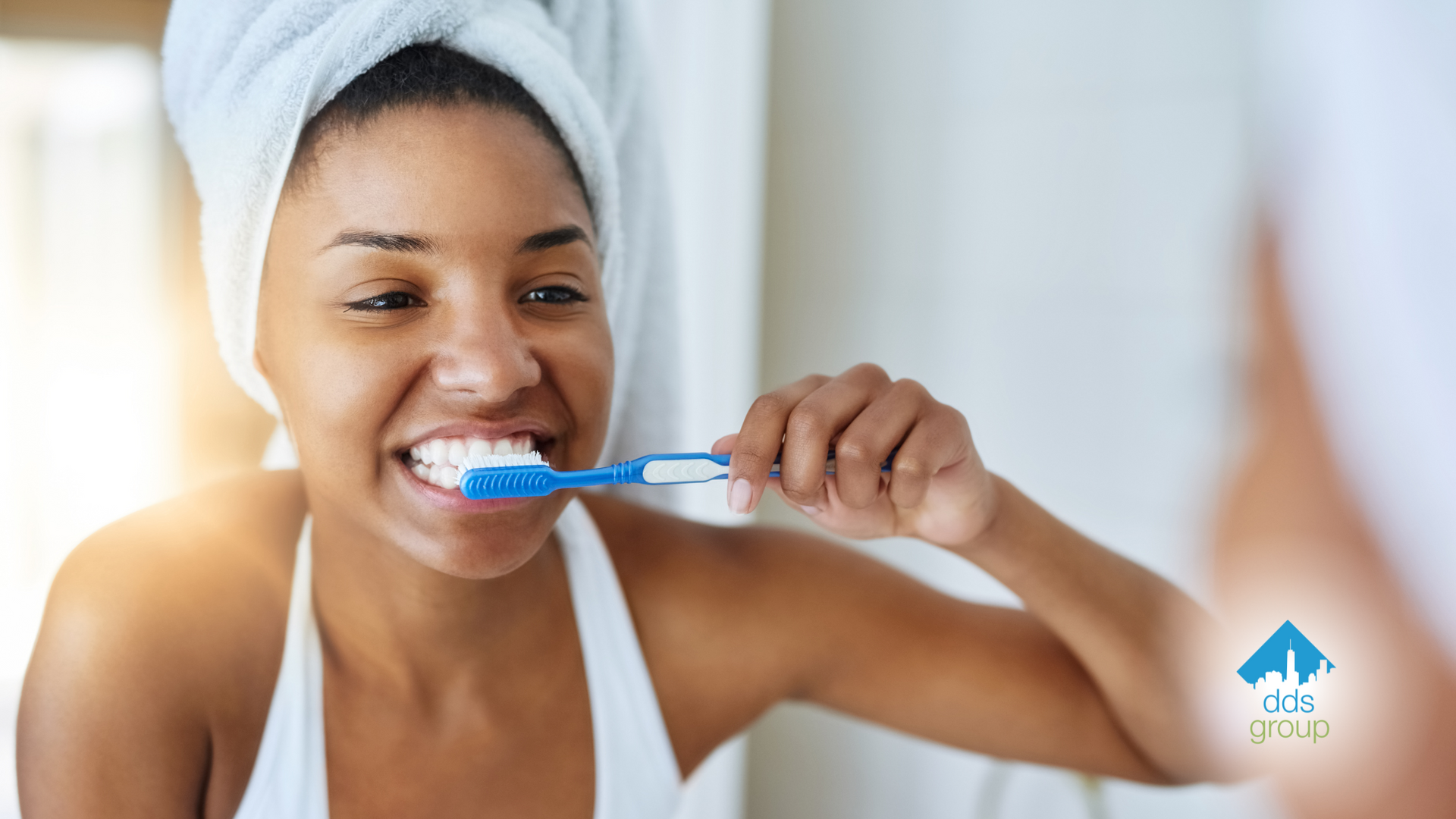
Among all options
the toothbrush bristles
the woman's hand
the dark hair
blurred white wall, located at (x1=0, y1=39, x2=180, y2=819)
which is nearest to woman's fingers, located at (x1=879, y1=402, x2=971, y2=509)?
the woman's hand

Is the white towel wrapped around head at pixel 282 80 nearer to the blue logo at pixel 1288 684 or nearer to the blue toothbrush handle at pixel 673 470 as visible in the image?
the blue toothbrush handle at pixel 673 470

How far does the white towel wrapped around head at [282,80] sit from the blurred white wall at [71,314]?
0.03 meters

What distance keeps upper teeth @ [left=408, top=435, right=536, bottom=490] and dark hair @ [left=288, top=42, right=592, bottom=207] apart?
0.16 m

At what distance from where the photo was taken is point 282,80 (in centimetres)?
52

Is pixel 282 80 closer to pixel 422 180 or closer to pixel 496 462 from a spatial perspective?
pixel 422 180

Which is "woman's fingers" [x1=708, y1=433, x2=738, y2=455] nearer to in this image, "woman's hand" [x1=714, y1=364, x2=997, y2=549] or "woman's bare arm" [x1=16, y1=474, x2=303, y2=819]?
"woman's hand" [x1=714, y1=364, x2=997, y2=549]

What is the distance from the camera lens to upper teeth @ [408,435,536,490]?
54 centimetres

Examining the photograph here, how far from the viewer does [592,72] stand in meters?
0.64

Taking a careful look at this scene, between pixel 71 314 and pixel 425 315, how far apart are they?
0.19 meters

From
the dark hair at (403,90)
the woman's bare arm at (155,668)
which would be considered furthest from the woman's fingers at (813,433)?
the woman's bare arm at (155,668)

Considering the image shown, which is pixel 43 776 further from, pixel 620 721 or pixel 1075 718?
pixel 1075 718

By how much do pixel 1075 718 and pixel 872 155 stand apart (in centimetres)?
50

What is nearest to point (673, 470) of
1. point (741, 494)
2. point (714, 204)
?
point (741, 494)

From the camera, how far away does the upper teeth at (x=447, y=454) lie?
1.78ft
